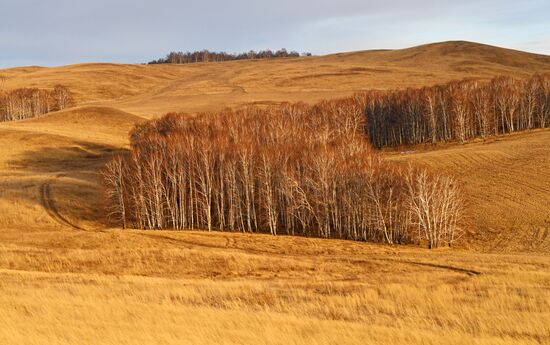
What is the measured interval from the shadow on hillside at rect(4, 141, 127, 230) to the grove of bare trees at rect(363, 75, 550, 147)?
168 feet

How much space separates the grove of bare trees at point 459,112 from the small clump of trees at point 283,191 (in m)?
39.0

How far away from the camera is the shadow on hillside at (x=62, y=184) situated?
53562mm

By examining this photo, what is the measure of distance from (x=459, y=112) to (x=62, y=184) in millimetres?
61593

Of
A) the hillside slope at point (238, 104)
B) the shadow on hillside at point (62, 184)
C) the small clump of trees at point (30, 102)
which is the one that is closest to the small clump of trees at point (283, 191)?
the shadow on hillside at point (62, 184)

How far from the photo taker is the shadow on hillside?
2109 inches

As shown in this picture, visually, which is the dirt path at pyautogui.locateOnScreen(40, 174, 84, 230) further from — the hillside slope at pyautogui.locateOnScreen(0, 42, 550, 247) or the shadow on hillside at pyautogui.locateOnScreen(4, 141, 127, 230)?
the hillside slope at pyautogui.locateOnScreen(0, 42, 550, 247)

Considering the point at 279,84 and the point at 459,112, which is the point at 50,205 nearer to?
the point at 459,112

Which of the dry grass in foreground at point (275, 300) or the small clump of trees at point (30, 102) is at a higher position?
the small clump of trees at point (30, 102)

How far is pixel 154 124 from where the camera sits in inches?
3199

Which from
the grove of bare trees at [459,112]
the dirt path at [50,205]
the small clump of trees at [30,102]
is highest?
the small clump of trees at [30,102]

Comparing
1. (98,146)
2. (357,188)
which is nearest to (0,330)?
(357,188)

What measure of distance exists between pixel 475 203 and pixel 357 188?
38.9 feet

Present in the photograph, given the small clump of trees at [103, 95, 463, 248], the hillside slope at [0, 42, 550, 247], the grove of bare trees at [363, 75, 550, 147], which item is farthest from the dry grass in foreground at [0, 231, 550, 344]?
the grove of bare trees at [363, 75, 550, 147]

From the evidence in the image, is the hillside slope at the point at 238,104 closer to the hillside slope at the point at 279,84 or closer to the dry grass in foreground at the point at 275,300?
the hillside slope at the point at 279,84
